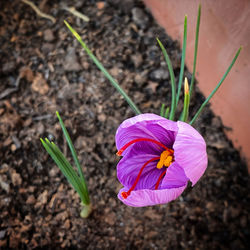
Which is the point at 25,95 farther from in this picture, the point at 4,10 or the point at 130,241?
the point at 130,241

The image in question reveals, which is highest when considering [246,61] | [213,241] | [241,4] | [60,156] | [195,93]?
[241,4]


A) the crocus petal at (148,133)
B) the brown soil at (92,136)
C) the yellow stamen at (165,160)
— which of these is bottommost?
the brown soil at (92,136)

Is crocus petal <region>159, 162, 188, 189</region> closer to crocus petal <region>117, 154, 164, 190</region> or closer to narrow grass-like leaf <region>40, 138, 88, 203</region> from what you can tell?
crocus petal <region>117, 154, 164, 190</region>

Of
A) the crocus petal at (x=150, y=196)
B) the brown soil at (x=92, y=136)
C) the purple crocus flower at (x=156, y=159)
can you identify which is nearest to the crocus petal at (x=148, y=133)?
the purple crocus flower at (x=156, y=159)

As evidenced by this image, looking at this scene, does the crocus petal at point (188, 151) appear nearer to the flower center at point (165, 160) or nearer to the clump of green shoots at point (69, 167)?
the flower center at point (165, 160)

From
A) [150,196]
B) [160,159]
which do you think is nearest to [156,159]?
[160,159]

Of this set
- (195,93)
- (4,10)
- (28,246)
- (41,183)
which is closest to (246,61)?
(195,93)

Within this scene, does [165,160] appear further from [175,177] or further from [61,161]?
[61,161]
